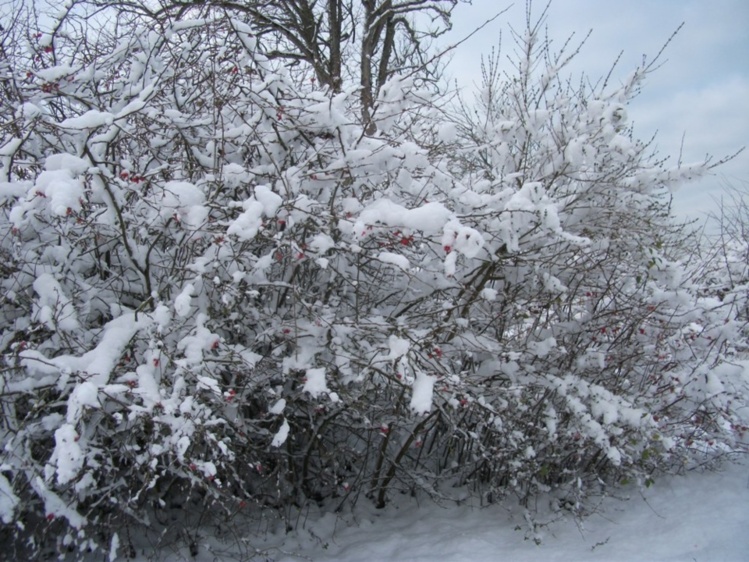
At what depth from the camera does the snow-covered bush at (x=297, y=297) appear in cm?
271

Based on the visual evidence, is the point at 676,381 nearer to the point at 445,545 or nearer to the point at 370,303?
the point at 445,545

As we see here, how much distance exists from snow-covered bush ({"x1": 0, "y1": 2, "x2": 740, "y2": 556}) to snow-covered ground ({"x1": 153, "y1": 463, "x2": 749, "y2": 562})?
10.1 inches

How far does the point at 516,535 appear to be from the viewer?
157 inches

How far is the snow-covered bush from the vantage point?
2.71m

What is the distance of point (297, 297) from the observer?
3209 mm

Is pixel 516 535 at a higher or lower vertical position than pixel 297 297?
lower

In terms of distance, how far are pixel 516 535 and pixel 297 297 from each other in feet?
8.10

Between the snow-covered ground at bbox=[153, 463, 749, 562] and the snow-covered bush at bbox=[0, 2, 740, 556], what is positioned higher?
the snow-covered bush at bbox=[0, 2, 740, 556]

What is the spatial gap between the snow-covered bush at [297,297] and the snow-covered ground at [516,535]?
26 centimetres

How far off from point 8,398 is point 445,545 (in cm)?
288

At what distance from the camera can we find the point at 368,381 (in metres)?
3.48

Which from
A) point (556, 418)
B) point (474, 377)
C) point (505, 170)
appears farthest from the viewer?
point (505, 170)

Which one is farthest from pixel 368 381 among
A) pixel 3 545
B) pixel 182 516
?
pixel 3 545

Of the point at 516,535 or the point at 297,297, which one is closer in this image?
the point at 297,297
